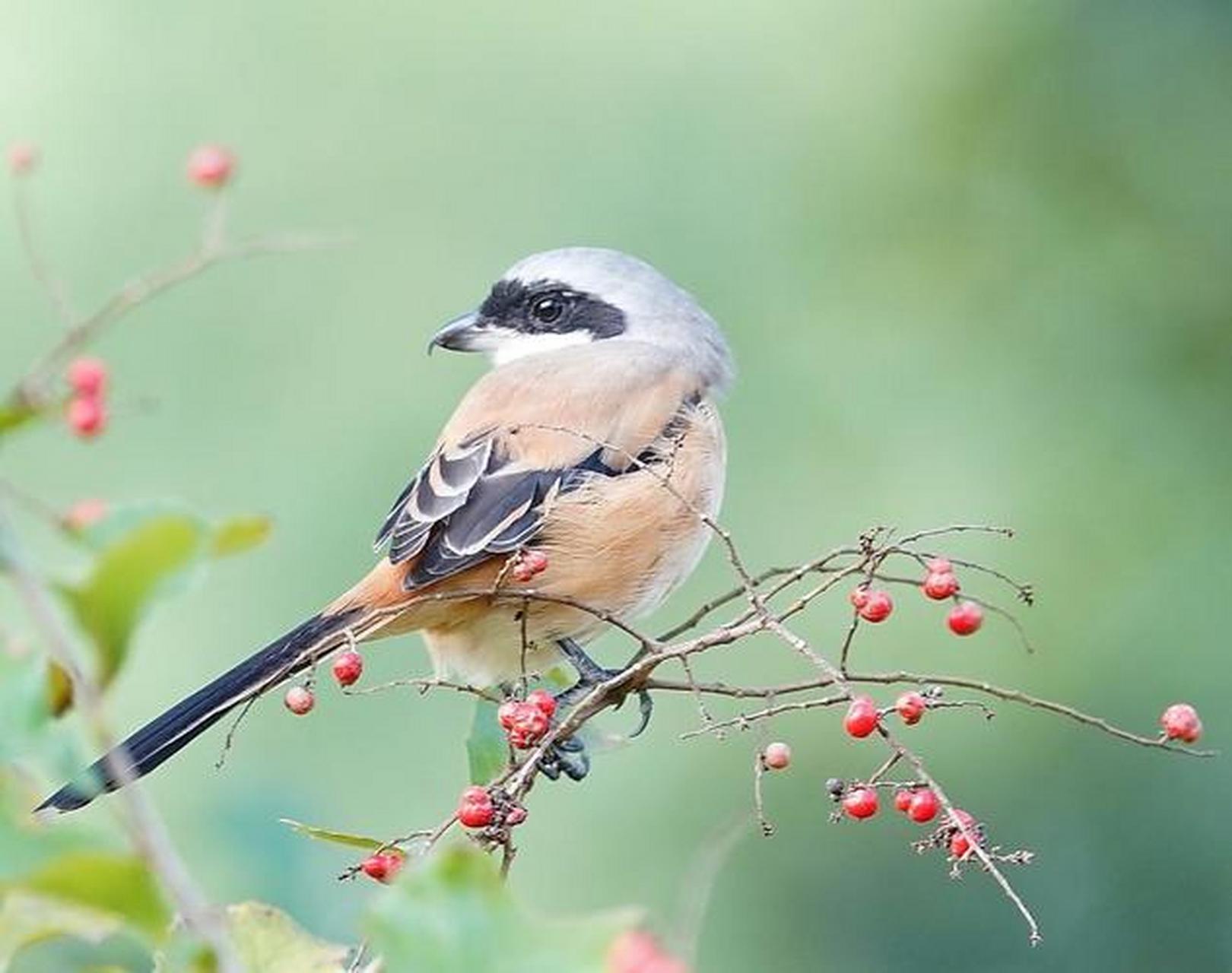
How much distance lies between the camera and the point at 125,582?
81 centimetres

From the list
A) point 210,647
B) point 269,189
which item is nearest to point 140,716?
point 210,647

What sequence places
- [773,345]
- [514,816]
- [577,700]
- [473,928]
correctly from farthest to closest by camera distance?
[773,345], [577,700], [514,816], [473,928]

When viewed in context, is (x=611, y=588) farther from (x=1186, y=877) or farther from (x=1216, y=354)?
(x=1216, y=354)

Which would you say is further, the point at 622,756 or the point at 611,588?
the point at 622,756

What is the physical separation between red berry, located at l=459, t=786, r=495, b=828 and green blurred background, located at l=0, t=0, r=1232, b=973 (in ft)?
6.47

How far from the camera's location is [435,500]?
9.12ft

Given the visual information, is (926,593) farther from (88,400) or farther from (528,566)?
(88,400)

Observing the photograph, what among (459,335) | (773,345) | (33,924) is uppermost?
(33,924)

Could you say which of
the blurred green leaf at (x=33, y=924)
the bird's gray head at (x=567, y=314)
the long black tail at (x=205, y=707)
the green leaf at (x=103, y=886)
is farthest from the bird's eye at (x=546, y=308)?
the green leaf at (x=103, y=886)

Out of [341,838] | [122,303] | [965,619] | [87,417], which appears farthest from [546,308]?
[122,303]

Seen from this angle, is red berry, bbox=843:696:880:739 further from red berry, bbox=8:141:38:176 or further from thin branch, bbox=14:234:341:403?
red berry, bbox=8:141:38:176

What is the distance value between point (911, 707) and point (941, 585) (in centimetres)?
21

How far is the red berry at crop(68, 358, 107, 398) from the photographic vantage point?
127 cm

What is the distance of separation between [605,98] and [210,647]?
1.56 metres
